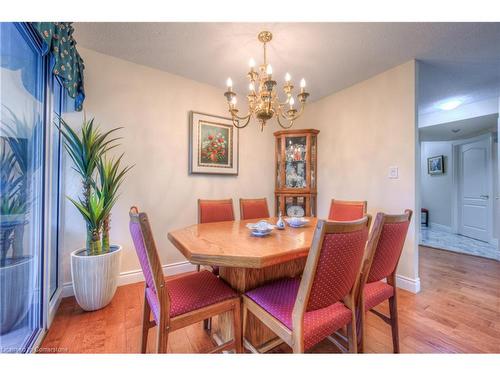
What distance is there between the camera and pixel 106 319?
1611mm

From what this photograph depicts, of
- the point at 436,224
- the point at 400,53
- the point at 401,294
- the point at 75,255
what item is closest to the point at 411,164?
the point at 400,53

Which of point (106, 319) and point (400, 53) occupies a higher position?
point (400, 53)

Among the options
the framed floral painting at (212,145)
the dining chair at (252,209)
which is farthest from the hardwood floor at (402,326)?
the framed floral painting at (212,145)

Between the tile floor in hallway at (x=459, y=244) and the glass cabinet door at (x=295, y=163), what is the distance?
276cm

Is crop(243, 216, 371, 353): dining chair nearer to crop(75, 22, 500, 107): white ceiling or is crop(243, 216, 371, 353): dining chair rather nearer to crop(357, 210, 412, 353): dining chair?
crop(357, 210, 412, 353): dining chair

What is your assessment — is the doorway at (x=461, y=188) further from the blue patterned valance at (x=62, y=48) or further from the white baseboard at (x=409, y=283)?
the blue patterned valance at (x=62, y=48)

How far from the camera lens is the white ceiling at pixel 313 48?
1.68m

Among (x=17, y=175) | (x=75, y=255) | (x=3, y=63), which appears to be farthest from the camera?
(x=75, y=255)

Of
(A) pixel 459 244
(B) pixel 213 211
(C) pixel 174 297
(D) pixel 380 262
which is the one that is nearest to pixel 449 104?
(A) pixel 459 244

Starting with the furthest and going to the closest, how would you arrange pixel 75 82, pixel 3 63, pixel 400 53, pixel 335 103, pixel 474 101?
pixel 474 101, pixel 335 103, pixel 400 53, pixel 75 82, pixel 3 63

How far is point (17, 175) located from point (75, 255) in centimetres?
78

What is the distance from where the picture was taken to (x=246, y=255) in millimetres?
966

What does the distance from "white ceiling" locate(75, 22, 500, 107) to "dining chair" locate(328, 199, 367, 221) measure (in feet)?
4.86
